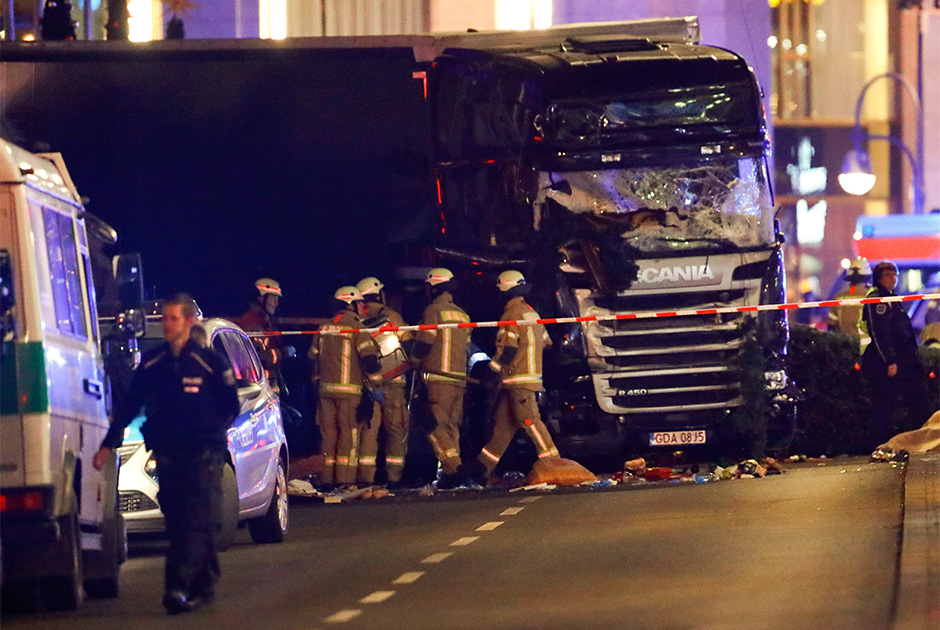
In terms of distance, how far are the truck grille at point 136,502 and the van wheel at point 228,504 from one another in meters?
0.46

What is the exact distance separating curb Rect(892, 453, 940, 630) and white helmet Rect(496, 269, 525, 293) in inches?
147

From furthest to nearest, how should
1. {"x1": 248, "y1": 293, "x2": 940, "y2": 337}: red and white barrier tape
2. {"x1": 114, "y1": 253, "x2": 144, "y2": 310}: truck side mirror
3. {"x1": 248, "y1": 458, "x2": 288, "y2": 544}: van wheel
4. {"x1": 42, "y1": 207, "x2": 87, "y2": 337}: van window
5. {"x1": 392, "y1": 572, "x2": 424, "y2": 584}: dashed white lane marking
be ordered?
{"x1": 248, "y1": 293, "x2": 940, "y2": 337}: red and white barrier tape, {"x1": 248, "y1": 458, "x2": 288, "y2": 544}: van wheel, {"x1": 114, "y1": 253, "x2": 144, "y2": 310}: truck side mirror, {"x1": 392, "y1": 572, "x2": 424, "y2": 584}: dashed white lane marking, {"x1": 42, "y1": 207, "x2": 87, "y2": 337}: van window

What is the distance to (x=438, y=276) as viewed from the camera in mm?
17438

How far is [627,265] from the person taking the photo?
16953mm

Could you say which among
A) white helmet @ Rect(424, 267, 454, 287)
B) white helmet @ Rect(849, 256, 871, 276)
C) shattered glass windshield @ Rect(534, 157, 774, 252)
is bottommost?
white helmet @ Rect(849, 256, 871, 276)

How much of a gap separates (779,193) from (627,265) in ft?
123

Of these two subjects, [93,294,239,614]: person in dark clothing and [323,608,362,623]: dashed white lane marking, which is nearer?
[323,608,362,623]: dashed white lane marking

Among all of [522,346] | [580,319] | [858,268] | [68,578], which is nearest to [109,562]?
[68,578]

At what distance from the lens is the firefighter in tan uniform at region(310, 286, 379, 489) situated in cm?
1738

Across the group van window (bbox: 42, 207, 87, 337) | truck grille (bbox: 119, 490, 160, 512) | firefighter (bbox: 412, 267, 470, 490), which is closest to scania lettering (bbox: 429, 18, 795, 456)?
firefighter (bbox: 412, 267, 470, 490)

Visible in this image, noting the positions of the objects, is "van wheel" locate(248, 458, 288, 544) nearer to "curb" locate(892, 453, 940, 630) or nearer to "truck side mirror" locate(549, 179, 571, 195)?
"curb" locate(892, 453, 940, 630)

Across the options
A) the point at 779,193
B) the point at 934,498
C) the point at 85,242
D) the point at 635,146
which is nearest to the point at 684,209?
the point at 635,146

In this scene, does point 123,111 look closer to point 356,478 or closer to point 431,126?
point 431,126

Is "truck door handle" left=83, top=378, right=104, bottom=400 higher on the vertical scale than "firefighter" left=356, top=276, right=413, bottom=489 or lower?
higher
